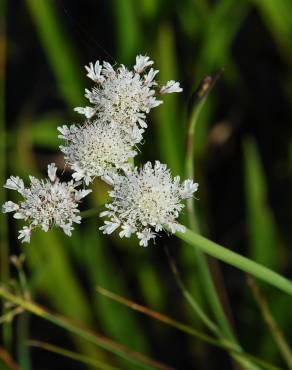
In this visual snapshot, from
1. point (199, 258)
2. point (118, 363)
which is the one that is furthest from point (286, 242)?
point (199, 258)

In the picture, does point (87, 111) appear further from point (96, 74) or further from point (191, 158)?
point (191, 158)

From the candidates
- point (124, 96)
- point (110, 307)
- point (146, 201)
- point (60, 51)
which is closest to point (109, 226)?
point (146, 201)

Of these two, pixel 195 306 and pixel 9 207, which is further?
pixel 195 306

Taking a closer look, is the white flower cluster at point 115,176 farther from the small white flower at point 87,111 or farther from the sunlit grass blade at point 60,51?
the sunlit grass blade at point 60,51

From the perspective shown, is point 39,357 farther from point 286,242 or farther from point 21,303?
point 21,303

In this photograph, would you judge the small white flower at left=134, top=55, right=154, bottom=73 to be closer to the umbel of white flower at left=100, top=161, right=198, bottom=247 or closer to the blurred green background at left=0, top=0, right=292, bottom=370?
the umbel of white flower at left=100, top=161, right=198, bottom=247

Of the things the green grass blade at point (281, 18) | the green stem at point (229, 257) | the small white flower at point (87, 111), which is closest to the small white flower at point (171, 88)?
the small white flower at point (87, 111)
